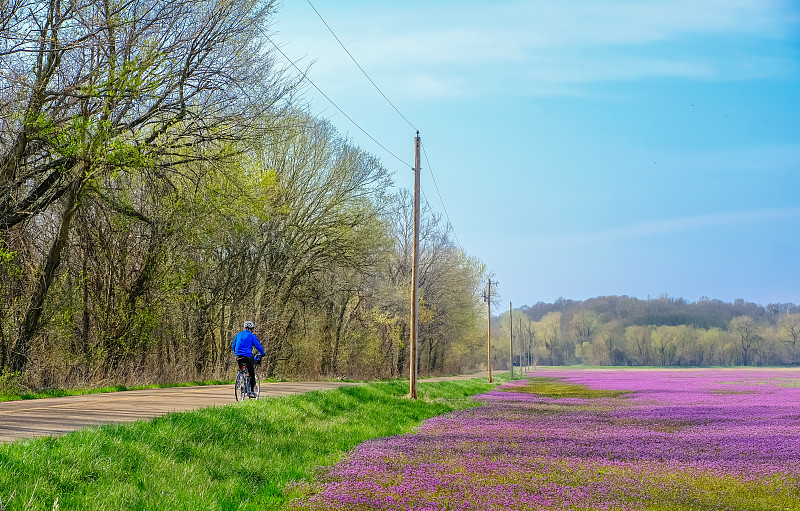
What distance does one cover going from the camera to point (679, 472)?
1123 centimetres

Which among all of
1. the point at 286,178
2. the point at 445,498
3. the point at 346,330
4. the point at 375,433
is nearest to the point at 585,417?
the point at 375,433

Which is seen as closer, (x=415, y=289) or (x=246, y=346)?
(x=246, y=346)

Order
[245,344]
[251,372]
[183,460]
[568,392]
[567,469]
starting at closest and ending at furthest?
[183,460] → [567,469] → [245,344] → [251,372] → [568,392]

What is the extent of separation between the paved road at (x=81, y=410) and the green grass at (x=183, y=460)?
1.23 metres

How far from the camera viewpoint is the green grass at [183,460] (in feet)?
22.7

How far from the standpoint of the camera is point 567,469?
11.3m

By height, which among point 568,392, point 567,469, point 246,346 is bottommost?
point 568,392

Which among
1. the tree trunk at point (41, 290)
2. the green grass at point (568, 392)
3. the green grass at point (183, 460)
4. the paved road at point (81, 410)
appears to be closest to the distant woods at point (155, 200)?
the tree trunk at point (41, 290)

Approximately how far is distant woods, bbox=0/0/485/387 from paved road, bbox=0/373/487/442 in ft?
12.0

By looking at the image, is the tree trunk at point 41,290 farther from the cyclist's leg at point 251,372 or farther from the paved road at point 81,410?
the cyclist's leg at point 251,372

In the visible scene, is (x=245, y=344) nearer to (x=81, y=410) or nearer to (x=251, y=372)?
(x=251, y=372)

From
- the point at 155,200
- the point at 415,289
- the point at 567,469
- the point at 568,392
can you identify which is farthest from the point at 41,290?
the point at 568,392

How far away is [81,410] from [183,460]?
17.0ft

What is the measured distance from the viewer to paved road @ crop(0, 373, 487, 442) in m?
10.6
